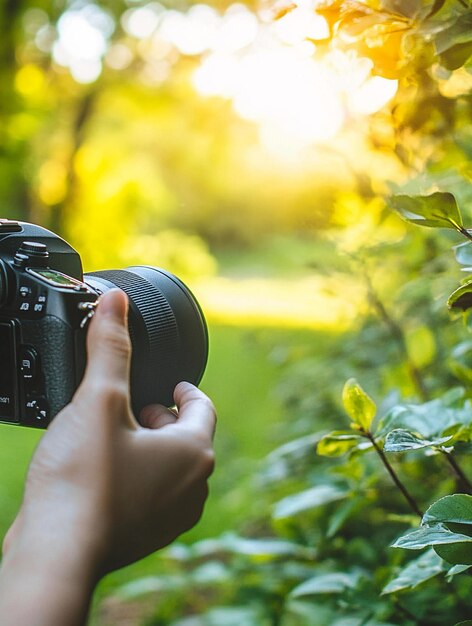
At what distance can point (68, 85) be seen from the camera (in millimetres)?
6180

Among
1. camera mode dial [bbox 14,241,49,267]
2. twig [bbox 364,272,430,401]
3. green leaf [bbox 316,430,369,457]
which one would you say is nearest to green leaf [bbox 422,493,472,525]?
green leaf [bbox 316,430,369,457]

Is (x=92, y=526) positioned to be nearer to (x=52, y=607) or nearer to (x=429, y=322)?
(x=52, y=607)

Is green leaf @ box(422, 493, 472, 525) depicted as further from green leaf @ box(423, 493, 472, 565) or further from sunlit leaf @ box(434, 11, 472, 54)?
sunlit leaf @ box(434, 11, 472, 54)

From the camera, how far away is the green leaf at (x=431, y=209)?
1.65 ft

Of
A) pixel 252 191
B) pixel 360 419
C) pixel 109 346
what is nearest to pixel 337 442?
pixel 360 419

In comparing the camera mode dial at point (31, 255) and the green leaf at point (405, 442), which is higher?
the camera mode dial at point (31, 255)

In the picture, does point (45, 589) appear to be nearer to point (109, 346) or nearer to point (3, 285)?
point (109, 346)

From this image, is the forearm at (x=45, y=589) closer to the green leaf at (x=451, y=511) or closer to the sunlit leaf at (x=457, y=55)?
the green leaf at (x=451, y=511)

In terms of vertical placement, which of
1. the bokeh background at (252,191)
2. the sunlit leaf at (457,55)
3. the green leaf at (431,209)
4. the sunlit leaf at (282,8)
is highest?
the sunlit leaf at (282,8)

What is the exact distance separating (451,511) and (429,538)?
22 mm

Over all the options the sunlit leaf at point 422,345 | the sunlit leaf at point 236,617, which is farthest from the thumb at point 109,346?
the sunlit leaf at point 236,617

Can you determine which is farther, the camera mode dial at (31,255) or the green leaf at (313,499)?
the green leaf at (313,499)

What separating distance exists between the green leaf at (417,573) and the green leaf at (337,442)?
0.33ft

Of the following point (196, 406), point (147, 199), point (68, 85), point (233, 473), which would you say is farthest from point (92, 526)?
point (68, 85)
